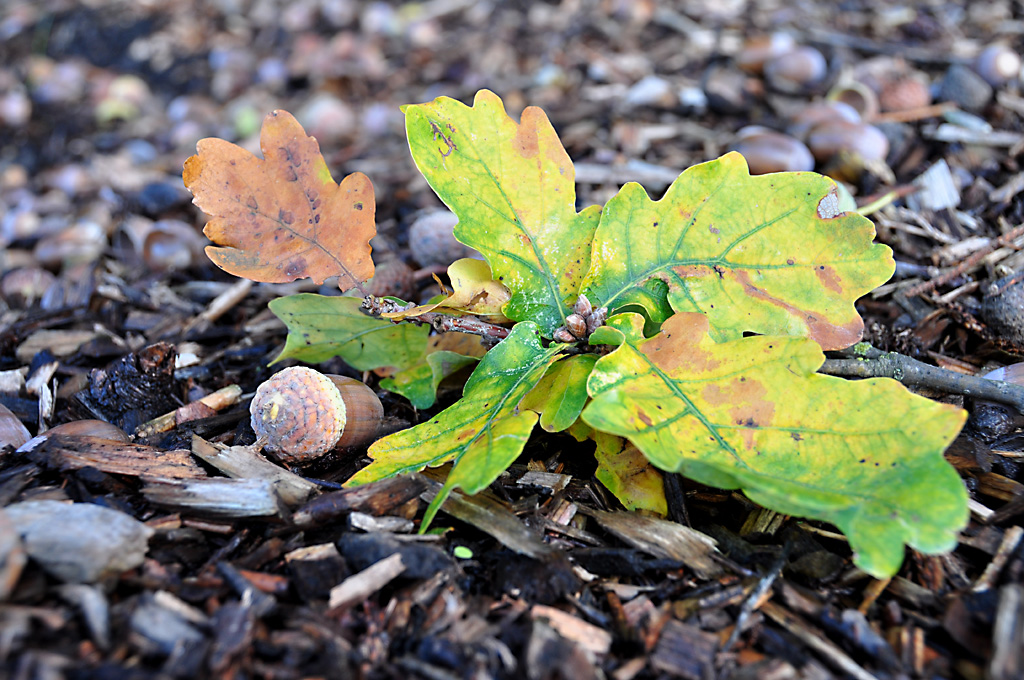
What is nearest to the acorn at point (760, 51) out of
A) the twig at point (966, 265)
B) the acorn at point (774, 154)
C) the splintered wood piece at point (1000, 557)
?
the acorn at point (774, 154)

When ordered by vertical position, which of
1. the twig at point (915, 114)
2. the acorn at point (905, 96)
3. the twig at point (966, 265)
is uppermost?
the acorn at point (905, 96)

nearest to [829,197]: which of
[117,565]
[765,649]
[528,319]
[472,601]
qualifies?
[528,319]

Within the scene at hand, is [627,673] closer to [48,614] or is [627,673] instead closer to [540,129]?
[48,614]

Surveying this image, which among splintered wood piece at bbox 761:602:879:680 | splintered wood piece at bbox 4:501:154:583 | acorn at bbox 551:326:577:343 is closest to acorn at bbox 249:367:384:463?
splintered wood piece at bbox 4:501:154:583

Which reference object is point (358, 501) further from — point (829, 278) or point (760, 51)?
point (760, 51)

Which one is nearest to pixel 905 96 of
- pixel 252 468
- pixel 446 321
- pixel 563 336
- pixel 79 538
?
pixel 563 336

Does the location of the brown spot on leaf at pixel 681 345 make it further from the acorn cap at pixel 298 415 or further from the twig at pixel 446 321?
the acorn cap at pixel 298 415
